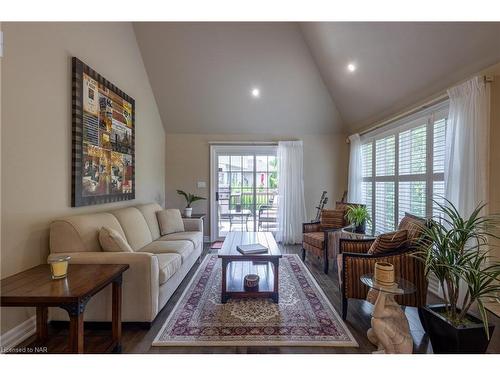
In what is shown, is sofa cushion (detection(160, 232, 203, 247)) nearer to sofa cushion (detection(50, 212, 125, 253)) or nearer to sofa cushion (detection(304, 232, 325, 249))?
sofa cushion (detection(50, 212, 125, 253))

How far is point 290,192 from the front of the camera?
5219mm

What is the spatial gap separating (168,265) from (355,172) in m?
3.77

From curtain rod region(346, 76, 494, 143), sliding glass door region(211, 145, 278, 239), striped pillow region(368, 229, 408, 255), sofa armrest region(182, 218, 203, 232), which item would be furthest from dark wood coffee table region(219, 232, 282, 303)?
curtain rod region(346, 76, 494, 143)

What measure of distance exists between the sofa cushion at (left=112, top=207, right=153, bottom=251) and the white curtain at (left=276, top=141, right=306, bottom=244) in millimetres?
2795

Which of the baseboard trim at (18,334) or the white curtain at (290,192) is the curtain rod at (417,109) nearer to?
the white curtain at (290,192)

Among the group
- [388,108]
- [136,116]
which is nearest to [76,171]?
[136,116]

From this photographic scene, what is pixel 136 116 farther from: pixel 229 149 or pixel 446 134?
pixel 446 134

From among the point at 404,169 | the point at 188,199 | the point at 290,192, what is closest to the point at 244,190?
the point at 290,192

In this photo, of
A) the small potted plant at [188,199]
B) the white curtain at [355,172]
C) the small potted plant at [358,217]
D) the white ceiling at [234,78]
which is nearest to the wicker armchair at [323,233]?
the small potted plant at [358,217]

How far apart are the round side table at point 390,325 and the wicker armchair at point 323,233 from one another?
5.55 feet
